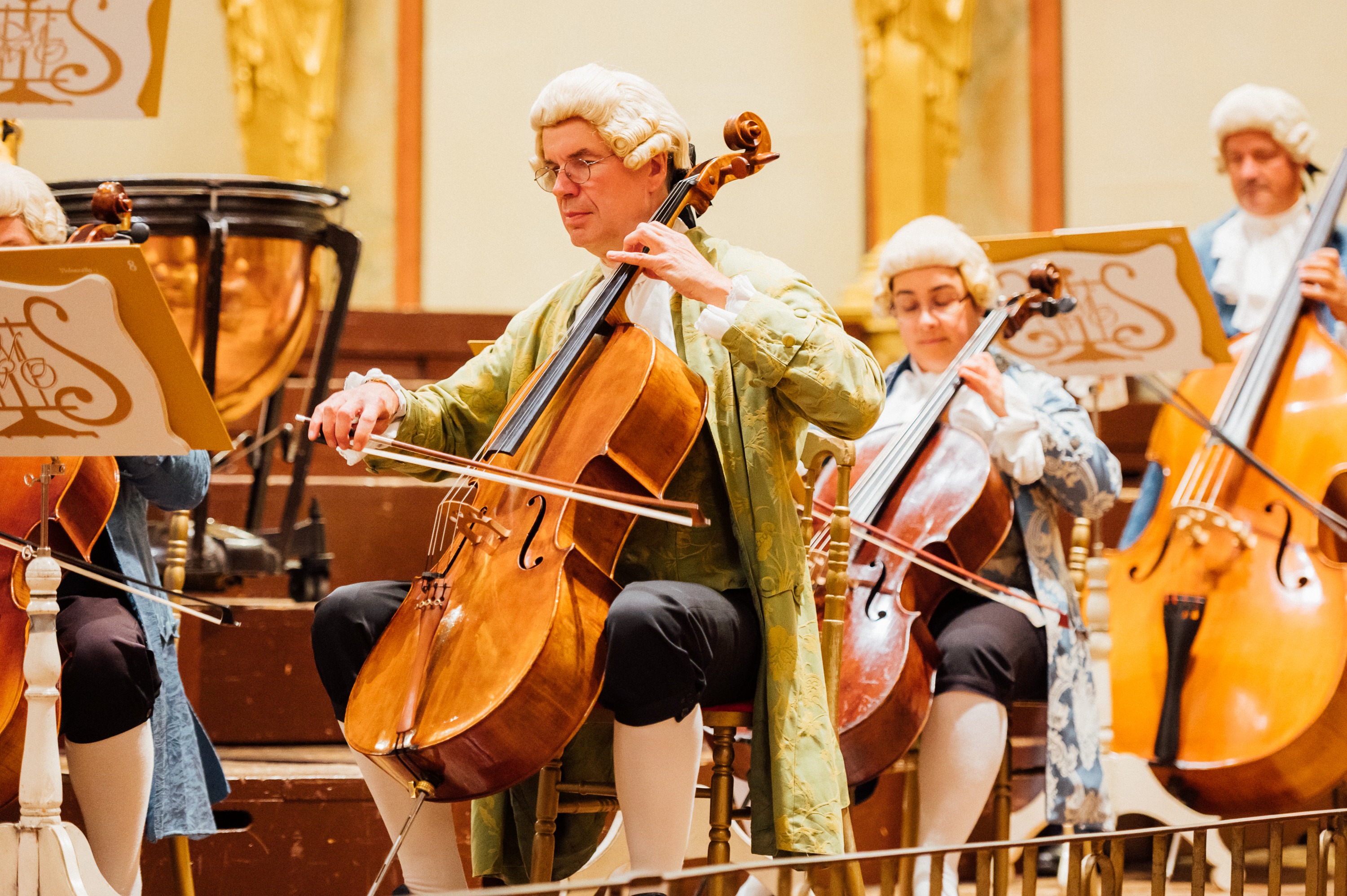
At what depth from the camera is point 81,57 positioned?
7.07 feet

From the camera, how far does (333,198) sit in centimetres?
287

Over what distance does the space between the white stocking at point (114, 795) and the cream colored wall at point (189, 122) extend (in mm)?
2682

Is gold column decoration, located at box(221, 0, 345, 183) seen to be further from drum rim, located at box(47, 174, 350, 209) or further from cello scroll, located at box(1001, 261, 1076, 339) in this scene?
cello scroll, located at box(1001, 261, 1076, 339)

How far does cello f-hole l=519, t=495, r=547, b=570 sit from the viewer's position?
1.69 meters

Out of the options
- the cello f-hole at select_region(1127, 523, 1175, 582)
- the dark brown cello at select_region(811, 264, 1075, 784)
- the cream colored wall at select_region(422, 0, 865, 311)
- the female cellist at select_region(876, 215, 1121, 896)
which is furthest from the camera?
the cream colored wall at select_region(422, 0, 865, 311)

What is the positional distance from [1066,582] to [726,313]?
1079mm

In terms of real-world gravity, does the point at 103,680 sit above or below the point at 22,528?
below

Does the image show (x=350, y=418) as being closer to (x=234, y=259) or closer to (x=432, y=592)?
(x=432, y=592)

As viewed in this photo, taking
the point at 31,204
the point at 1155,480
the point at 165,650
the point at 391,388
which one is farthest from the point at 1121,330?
the point at 31,204

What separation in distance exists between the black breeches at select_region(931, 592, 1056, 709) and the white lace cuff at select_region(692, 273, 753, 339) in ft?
2.69

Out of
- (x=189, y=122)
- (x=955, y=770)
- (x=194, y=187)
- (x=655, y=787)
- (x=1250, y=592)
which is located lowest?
(x=955, y=770)

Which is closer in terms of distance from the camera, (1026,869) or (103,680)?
(1026,869)

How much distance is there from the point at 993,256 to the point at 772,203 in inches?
75.2

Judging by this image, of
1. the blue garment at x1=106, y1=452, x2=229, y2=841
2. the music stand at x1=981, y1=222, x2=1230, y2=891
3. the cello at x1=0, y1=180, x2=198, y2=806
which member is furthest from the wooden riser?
the music stand at x1=981, y1=222, x2=1230, y2=891
